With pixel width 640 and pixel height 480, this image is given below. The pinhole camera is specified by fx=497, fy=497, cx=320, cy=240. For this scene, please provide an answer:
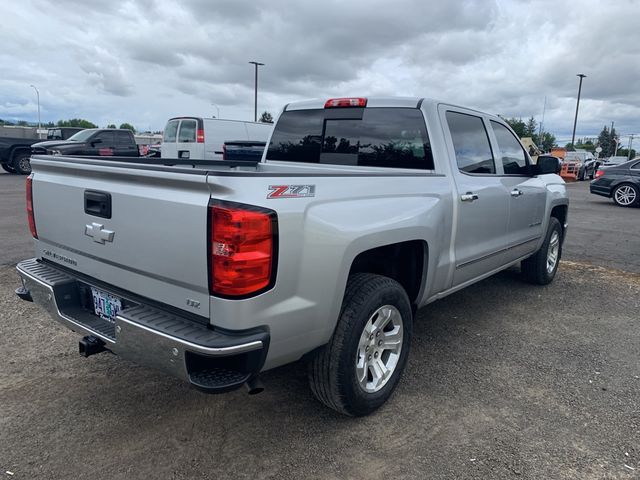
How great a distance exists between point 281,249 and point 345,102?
2.13 metres

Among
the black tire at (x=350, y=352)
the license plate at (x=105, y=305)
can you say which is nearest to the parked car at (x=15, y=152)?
the license plate at (x=105, y=305)

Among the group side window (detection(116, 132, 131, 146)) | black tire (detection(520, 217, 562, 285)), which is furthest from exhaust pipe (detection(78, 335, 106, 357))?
side window (detection(116, 132, 131, 146))

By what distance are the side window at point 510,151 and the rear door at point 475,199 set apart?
30 centimetres

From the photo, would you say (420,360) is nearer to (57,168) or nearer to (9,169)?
(57,168)

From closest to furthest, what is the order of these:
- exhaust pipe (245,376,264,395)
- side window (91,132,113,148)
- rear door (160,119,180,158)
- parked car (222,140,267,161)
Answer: exhaust pipe (245,376,264,395), parked car (222,140,267,161), rear door (160,119,180,158), side window (91,132,113,148)

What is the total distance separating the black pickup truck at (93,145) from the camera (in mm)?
16688

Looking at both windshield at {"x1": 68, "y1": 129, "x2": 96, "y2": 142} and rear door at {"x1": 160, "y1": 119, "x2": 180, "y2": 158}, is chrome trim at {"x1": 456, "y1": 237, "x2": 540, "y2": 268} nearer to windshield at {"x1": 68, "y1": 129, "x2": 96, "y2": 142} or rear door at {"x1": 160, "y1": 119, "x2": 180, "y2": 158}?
rear door at {"x1": 160, "y1": 119, "x2": 180, "y2": 158}

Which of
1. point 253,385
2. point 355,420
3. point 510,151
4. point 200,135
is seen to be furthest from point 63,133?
point 253,385

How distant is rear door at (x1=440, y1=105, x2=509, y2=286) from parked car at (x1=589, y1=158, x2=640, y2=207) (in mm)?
13021

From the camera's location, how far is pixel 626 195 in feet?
49.5

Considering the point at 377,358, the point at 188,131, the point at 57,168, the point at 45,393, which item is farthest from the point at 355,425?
the point at 188,131

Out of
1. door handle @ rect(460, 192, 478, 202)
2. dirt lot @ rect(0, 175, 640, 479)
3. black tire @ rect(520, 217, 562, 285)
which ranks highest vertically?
door handle @ rect(460, 192, 478, 202)

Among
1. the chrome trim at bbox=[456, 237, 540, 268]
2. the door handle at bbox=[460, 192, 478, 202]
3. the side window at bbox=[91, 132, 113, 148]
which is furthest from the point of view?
the side window at bbox=[91, 132, 113, 148]

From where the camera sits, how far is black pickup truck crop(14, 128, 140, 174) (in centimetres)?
1669
